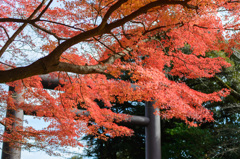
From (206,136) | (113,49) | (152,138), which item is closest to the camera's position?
(113,49)

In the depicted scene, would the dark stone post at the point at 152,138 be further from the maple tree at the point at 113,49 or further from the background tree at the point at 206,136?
the maple tree at the point at 113,49

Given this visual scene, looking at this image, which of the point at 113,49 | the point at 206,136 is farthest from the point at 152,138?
the point at 113,49

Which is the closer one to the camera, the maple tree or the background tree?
the maple tree

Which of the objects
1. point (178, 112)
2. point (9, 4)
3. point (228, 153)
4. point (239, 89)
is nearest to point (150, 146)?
point (228, 153)

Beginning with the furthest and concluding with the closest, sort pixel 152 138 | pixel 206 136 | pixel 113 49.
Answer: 1. pixel 152 138
2. pixel 206 136
3. pixel 113 49

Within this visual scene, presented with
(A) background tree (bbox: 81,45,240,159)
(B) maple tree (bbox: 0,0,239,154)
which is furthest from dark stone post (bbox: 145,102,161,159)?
(B) maple tree (bbox: 0,0,239,154)

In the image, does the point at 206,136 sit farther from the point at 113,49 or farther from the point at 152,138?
the point at 113,49

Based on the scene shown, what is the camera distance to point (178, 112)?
528cm

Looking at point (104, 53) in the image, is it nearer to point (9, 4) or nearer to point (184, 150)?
point (9, 4)

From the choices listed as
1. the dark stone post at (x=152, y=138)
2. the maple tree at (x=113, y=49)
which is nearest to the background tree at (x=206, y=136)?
the dark stone post at (x=152, y=138)

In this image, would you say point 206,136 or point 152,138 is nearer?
point 206,136

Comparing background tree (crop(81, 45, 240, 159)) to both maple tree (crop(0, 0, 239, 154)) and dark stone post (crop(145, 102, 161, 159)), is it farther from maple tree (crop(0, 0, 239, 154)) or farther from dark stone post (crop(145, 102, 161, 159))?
maple tree (crop(0, 0, 239, 154))

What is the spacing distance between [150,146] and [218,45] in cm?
359

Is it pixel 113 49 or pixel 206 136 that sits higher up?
pixel 113 49
